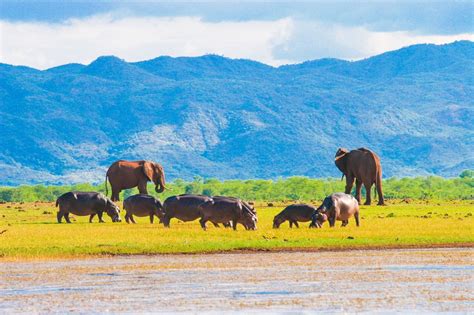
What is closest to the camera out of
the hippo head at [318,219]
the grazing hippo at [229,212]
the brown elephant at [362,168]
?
the grazing hippo at [229,212]

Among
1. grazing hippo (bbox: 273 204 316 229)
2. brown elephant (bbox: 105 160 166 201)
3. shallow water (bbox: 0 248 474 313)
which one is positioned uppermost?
brown elephant (bbox: 105 160 166 201)

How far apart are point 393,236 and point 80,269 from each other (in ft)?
35.5

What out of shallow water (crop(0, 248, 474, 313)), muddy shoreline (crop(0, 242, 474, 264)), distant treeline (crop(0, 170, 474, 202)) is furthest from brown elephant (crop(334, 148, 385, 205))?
distant treeline (crop(0, 170, 474, 202))

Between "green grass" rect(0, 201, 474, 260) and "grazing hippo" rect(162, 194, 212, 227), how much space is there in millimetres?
406

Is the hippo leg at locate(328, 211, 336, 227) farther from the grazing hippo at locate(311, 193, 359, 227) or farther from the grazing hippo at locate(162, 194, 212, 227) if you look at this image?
the grazing hippo at locate(162, 194, 212, 227)

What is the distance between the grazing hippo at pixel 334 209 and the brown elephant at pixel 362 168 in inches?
777

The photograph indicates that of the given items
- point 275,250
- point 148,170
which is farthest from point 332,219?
point 148,170

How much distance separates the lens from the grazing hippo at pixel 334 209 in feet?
120

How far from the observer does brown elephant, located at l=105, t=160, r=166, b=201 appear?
6144 centimetres

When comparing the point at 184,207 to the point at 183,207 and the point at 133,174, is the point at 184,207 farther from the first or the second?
the point at 133,174

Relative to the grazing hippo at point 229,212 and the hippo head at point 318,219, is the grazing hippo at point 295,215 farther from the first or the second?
the grazing hippo at point 229,212

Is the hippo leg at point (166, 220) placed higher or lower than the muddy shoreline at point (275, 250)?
higher

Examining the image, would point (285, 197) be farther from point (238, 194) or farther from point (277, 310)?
point (277, 310)

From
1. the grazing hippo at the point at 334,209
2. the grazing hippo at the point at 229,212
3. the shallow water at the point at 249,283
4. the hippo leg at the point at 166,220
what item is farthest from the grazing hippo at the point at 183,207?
the shallow water at the point at 249,283
